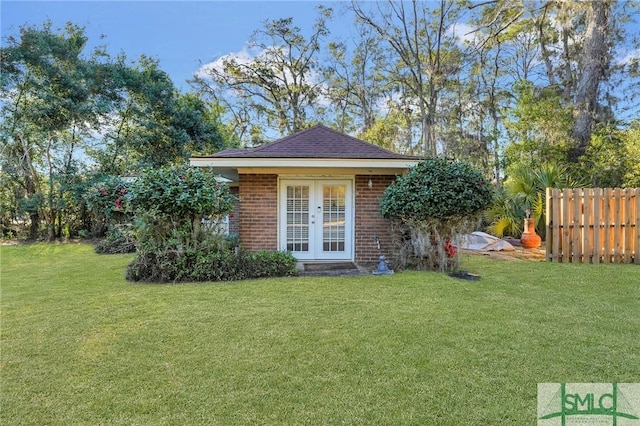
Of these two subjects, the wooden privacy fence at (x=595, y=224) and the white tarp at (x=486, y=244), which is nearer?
the wooden privacy fence at (x=595, y=224)

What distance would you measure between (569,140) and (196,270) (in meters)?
13.1

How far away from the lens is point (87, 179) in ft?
48.1

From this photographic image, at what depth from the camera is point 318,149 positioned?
27.3 ft

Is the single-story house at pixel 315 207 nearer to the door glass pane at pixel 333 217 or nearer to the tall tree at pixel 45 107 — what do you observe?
the door glass pane at pixel 333 217

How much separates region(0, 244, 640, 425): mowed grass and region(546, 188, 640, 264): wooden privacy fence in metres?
2.18

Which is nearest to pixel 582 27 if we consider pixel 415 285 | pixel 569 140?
pixel 569 140

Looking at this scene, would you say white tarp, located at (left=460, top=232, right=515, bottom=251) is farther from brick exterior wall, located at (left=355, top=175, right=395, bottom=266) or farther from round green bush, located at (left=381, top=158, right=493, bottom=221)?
round green bush, located at (left=381, top=158, right=493, bottom=221)

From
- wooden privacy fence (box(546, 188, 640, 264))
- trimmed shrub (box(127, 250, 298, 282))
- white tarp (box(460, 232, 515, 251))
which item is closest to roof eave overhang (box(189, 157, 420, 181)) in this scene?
trimmed shrub (box(127, 250, 298, 282))

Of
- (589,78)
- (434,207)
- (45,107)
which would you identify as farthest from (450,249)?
(45,107)

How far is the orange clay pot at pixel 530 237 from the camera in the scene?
1012 centimetres

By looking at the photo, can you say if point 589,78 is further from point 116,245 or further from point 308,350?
point 116,245

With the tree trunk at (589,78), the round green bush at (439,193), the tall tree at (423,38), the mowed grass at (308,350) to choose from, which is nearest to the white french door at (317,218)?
the round green bush at (439,193)

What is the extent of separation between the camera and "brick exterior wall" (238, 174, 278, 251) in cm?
822

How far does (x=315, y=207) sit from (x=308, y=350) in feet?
17.4
